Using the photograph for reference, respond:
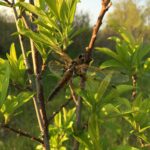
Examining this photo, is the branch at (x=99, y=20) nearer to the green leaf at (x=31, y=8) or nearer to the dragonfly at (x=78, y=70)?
the dragonfly at (x=78, y=70)

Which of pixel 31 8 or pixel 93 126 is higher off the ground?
pixel 31 8

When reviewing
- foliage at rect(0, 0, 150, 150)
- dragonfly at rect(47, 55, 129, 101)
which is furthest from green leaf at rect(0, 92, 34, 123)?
dragonfly at rect(47, 55, 129, 101)

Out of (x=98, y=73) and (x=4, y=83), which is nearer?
(x=98, y=73)

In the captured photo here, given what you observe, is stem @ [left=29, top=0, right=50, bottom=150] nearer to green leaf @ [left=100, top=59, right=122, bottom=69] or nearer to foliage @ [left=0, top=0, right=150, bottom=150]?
foliage @ [left=0, top=0, right=150, bottom=150]

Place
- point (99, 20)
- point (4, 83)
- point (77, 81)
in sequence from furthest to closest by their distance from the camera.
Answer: point (77, 81) → point (4, 83) → point (99, 20)

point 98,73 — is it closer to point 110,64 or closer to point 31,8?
point 31,8

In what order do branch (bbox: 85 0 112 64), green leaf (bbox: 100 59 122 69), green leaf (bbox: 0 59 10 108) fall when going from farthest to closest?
1. green leaf (bbox: 100 59 122 69)
2. green leaf (bbox: 0 59 10 108)
3. branch (bbox: 85 0 112 64)

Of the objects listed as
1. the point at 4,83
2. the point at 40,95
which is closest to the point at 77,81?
the point at 40,95

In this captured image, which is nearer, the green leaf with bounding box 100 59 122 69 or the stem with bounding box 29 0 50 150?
the stem with bounding box 29 0 50 150

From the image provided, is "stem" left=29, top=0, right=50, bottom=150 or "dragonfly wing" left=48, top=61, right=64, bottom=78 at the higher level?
"dragonfly wing" left=48, top=61, right=64, bottom=78

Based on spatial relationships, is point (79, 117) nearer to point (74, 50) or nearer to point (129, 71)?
point (129, 71)

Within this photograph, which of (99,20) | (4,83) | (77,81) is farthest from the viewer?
(77,81)

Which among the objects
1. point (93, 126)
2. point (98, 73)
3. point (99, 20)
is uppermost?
point (99, 20)

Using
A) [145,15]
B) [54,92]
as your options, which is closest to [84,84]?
[54,92]
